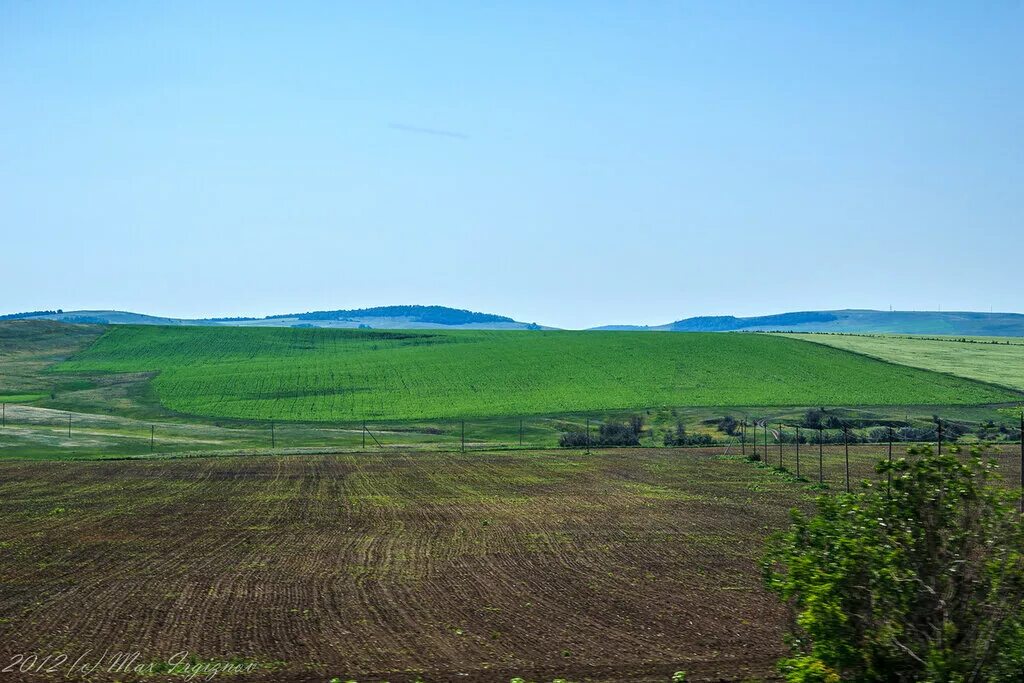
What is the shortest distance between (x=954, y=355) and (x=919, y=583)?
12432cm

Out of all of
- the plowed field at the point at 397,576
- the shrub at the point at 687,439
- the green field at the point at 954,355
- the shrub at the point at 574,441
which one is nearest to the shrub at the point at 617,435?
the shrub at the point at 574,441

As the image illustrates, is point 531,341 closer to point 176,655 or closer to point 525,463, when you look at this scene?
point 525,463

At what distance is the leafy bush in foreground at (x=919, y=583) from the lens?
45.3 feet

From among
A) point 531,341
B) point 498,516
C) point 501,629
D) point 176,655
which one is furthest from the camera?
point 531,341

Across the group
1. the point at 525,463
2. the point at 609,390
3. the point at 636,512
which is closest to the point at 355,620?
the point at 636,512

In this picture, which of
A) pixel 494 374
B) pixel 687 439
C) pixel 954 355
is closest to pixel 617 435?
pixel 687 439

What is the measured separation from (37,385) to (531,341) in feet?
217

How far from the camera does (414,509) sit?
134 feet

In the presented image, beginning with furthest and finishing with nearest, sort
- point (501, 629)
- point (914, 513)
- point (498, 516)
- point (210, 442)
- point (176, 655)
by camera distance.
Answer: point (210, 442)
point (498, 516)
point (501, 629)
point (176, 655)
point (914, 513)

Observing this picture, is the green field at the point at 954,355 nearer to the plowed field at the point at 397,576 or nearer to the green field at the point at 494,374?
the green field at the point at 494,374

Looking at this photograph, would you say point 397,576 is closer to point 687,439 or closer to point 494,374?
point 687,439

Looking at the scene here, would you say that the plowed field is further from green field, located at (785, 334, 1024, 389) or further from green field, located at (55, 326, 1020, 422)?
green field, located at (785, 334, 1024, 389)

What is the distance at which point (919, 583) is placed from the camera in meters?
14.1

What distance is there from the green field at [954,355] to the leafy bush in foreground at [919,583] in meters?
93.7
